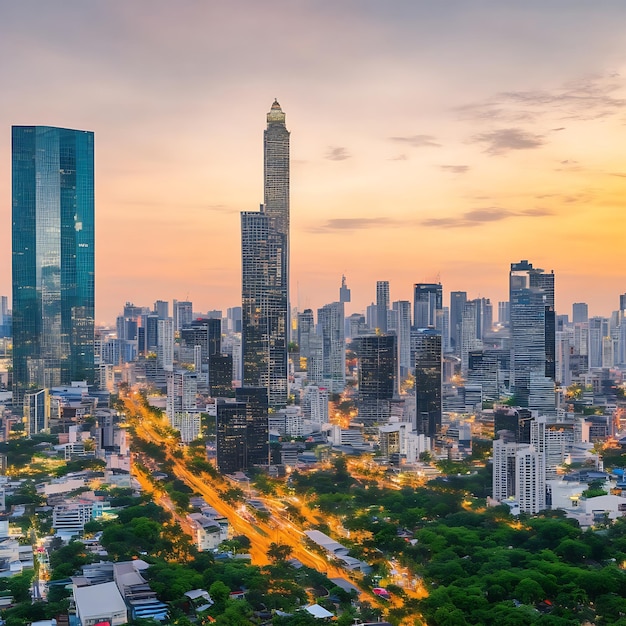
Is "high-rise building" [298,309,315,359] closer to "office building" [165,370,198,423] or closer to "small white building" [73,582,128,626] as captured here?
"office building" [165,370,198,423]

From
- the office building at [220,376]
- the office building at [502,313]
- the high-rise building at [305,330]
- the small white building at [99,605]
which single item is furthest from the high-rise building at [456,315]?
the small white building at [99,605]

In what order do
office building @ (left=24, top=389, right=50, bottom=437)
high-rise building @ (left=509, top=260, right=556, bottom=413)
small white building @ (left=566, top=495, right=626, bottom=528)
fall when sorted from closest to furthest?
small white building @ (left=566, top=495, right=626, bottom=528)
office building @ (left=24, top=389, right=50, bottom=437)
high-rise building @ (left=509, top=260, right=556, bottom=413)

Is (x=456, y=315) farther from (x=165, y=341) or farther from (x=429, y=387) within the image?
(x=429, y=387)

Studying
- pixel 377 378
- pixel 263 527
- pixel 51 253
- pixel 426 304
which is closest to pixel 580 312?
pixel 426 304

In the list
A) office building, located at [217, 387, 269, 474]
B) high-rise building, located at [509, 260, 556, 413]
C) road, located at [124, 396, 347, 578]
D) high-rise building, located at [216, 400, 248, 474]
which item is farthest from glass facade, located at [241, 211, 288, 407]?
high-rise building, located at [216, 400, 248, 474]

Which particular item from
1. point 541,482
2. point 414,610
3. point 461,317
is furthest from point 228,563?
point 461,317

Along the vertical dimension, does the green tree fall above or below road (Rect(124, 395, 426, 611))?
above

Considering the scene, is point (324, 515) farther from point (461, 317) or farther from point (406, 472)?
point (461, 317)

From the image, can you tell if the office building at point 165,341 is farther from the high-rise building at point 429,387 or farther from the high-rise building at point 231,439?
the high-rise building at point 231,439
